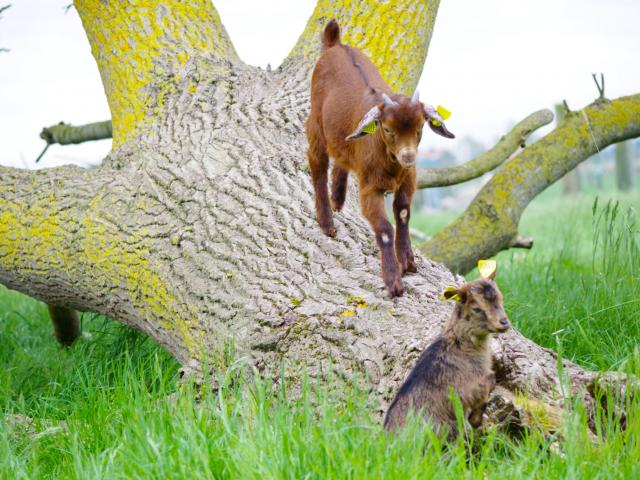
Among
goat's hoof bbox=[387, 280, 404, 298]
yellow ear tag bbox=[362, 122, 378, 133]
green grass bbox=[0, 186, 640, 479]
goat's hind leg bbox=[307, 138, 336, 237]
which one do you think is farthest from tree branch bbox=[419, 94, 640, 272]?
yellow ear tag bbox=[362, 122, 378, 133]

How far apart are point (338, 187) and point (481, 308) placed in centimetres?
164

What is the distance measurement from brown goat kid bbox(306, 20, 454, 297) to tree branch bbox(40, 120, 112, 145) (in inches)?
119

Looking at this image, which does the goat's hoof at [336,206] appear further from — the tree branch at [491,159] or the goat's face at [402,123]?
the tree branch at [491,159]

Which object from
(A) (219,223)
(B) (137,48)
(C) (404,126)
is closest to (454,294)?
(C) (404,126)

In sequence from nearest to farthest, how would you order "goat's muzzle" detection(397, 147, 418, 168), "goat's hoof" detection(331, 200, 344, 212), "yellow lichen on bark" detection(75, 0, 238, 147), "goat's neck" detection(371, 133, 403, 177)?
"goat's muzzle" detection(397, 147, 418, 168), "goat's neck" detection(371, 133, 403, 177), "goat's hoof" detection(331, 200, 344, 212), "yellow lichen on bark" detection(75, 0, 238, 147)

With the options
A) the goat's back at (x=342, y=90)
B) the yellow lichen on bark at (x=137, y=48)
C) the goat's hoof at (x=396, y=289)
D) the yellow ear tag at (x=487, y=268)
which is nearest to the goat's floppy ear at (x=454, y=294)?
the yellow ear tag at (x=487, y=268)

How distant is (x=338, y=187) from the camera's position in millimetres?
4359

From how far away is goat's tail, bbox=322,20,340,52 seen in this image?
14.5 ft

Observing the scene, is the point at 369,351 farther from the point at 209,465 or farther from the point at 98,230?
the point at 98,230

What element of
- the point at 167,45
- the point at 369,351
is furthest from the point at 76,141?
the point at 369,351

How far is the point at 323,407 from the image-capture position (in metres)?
2.67

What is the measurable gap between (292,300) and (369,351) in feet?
1.77

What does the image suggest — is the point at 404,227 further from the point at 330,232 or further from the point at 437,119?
the point at 437,119

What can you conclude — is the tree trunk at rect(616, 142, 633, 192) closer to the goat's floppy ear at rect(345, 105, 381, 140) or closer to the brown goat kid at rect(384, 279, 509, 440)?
the goat's floppy ear at rect(345, 105, 381, 140)
